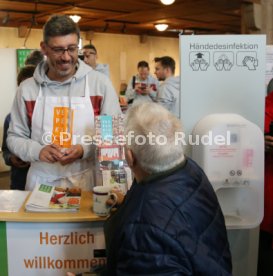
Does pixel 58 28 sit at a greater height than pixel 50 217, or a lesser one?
greater

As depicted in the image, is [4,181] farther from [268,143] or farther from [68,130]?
[268,143]

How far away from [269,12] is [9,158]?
10.6ft

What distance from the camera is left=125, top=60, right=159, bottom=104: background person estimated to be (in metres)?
5.60

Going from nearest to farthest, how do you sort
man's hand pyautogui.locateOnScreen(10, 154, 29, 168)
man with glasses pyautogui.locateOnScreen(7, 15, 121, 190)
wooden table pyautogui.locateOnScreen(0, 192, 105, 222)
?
wooden table pyautogui.locateOnScreen(0, 192, 105, 222) → man with glasses pyautogui.locateOnScreen(7, 15, 121, 190) → man's hand pyautogui.locateOnScreen(10, 154, 29, 168)

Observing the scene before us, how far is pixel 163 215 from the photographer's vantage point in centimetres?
117

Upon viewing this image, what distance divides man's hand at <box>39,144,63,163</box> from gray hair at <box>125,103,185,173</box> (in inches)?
27.8

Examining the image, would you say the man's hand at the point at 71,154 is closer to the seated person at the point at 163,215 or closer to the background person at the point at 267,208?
the seated person at the point at 163,215

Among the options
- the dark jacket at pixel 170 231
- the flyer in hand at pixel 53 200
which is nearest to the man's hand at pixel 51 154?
the flyer in hand at pixel 53 200

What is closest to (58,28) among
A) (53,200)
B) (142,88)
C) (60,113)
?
(60,113)

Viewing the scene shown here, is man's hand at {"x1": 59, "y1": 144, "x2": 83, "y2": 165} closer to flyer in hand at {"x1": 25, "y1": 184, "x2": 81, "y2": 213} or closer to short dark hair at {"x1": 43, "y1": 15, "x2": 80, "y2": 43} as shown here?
flyer in hand at {"x1": 25, "y1": 184, "x2": 81, "y2": 213}

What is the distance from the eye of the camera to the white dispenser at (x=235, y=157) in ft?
6.04

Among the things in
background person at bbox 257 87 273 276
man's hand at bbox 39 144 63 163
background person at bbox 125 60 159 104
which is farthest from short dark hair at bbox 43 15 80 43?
background person at bbox 125 60 159 104

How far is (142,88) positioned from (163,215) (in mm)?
4527

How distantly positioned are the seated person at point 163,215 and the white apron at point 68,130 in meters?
0.80
